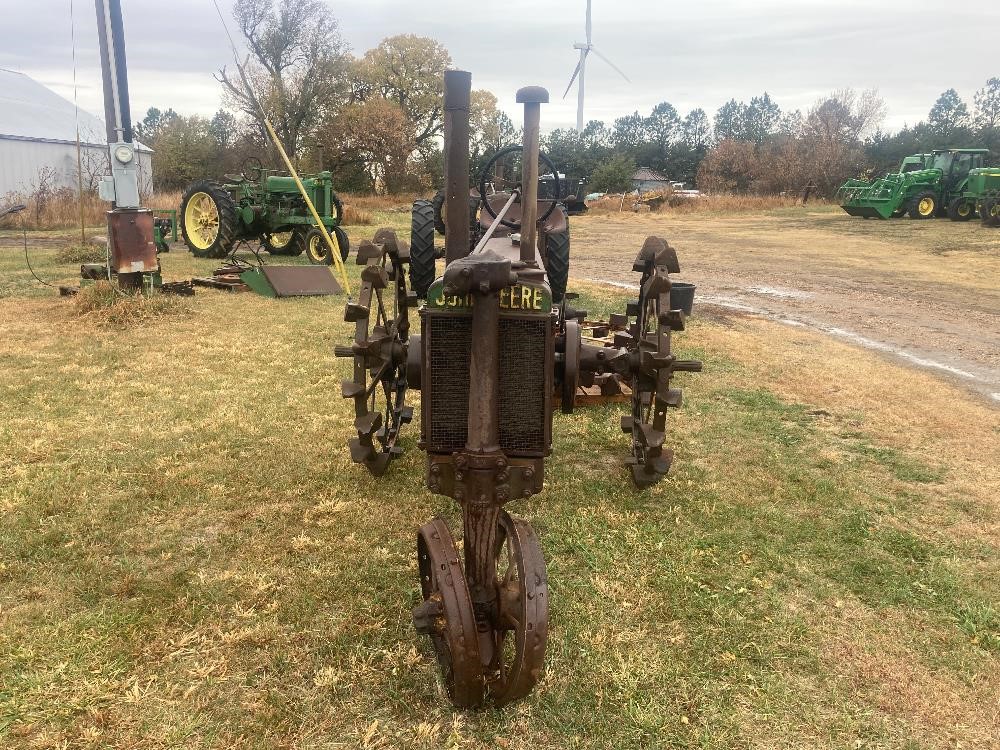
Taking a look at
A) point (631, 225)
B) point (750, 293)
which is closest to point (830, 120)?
point (631, 225)

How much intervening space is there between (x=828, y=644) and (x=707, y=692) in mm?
663

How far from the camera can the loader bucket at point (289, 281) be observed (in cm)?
995

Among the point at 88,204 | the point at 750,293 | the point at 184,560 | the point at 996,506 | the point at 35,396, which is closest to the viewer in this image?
the point at 184,560

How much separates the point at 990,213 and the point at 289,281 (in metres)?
22.2

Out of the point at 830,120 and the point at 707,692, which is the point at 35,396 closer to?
the point at 707,692

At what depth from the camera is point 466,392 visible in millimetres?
2641

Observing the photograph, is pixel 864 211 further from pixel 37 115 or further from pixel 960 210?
pixel 37 115

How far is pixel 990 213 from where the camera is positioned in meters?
21.7

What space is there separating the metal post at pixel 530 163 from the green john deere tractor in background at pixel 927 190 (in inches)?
1013

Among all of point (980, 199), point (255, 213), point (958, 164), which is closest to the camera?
point (255, 213)

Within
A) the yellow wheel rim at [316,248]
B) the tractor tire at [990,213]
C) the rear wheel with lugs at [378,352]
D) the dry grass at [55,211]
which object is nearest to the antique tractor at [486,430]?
the rear wheel with lugs at [378,352]

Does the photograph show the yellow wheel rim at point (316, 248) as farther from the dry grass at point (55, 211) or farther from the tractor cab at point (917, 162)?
the tractor cab at point (917, 162)

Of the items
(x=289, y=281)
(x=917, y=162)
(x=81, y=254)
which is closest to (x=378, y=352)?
(x=289, y=281)

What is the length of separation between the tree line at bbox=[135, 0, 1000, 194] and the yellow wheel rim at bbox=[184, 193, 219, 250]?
39.5 feet
